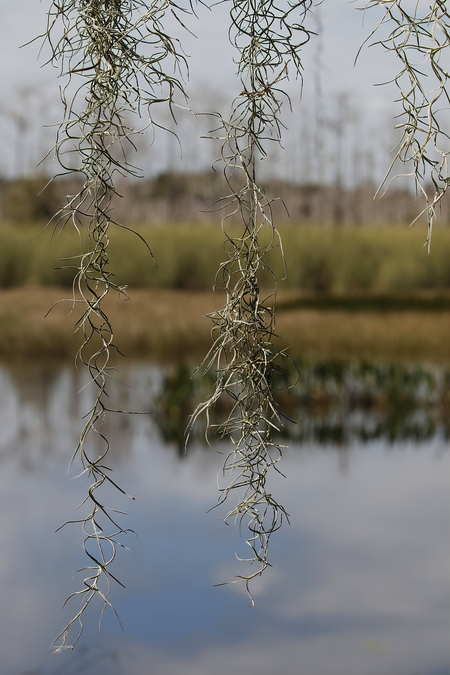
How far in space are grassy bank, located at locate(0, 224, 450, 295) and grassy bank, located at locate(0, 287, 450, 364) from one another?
4.57 ft

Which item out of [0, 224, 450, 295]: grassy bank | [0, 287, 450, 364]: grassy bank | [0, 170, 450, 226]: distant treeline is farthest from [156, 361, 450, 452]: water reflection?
[0, 170, 450, 226]: distant treeline

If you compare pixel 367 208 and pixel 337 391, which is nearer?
pixel 337 391

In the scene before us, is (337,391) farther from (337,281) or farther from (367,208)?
(367,208)

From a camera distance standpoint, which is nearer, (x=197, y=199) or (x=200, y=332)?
(x=200, y=332)

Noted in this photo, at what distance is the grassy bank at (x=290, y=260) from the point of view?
1331cm

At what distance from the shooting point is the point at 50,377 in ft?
46.7

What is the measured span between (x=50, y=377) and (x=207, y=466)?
3839 millimetres

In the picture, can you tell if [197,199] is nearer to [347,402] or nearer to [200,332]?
[200,332]

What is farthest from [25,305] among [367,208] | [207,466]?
[367,208]

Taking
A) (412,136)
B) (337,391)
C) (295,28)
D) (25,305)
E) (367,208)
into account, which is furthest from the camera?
(367,208)

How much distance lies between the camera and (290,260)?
1358 cm

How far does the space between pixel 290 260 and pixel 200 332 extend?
3164mm

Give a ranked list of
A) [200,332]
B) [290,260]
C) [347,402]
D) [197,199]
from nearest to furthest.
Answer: [347,402] → [200,332] → [290,260] → [197,199]

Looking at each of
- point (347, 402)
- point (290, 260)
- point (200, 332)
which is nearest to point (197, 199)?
point (290, 260)
